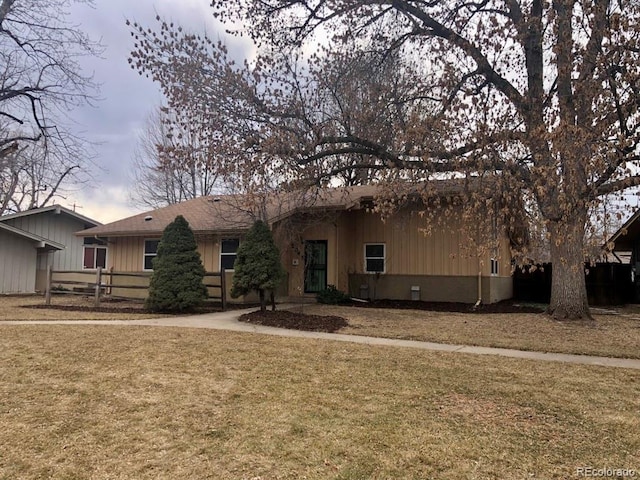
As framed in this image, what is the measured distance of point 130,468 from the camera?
355 cm

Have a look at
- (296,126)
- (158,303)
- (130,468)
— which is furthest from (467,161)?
(158,303)

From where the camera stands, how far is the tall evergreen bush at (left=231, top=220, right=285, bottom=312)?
468 inches

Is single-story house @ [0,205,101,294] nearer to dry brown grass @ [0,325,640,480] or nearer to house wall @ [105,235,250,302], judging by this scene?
house wall @ [105,235,250,302]

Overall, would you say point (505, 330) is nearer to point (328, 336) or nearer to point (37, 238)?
point (328, 336)

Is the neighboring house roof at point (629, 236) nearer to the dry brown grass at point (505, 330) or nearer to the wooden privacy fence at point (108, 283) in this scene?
the dry brown grass at point (505, 330)

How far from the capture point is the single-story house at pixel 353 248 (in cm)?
1573

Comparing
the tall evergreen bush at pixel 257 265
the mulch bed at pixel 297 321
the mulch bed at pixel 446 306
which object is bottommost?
the mulch bed at pixel 297 321

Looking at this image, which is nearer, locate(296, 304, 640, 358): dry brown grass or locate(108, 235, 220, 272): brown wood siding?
locate(296, 304, 640, 358): dry brown grass

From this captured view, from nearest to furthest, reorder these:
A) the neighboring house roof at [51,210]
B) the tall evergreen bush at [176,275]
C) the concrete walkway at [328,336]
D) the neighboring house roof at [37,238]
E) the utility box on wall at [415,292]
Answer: the concrete walkway at [328,336] < the tall evergreen bush at [176,275] < the utility box on wall at [415,292] < the neighboring house roof at [37,238] < the neighboring house roof at [51,210]

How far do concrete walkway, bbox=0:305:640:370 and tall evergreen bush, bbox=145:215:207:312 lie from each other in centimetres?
69

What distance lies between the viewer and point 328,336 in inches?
370

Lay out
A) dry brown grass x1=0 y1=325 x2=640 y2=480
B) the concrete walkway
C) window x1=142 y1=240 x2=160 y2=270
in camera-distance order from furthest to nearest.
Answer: window x1=142 y1=240 x2=160 y2=270
the concrete walkway
dry brown grass x1=0 y1=325 x2=640 y2=480

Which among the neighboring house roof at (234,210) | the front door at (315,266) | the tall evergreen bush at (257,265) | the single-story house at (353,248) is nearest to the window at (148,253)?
the single-story house at (353,248)

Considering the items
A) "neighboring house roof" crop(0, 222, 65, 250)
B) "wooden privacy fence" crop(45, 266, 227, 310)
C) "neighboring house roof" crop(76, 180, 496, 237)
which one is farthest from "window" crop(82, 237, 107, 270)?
"neighboring house roof" crop(76, 180, 496, 237)
